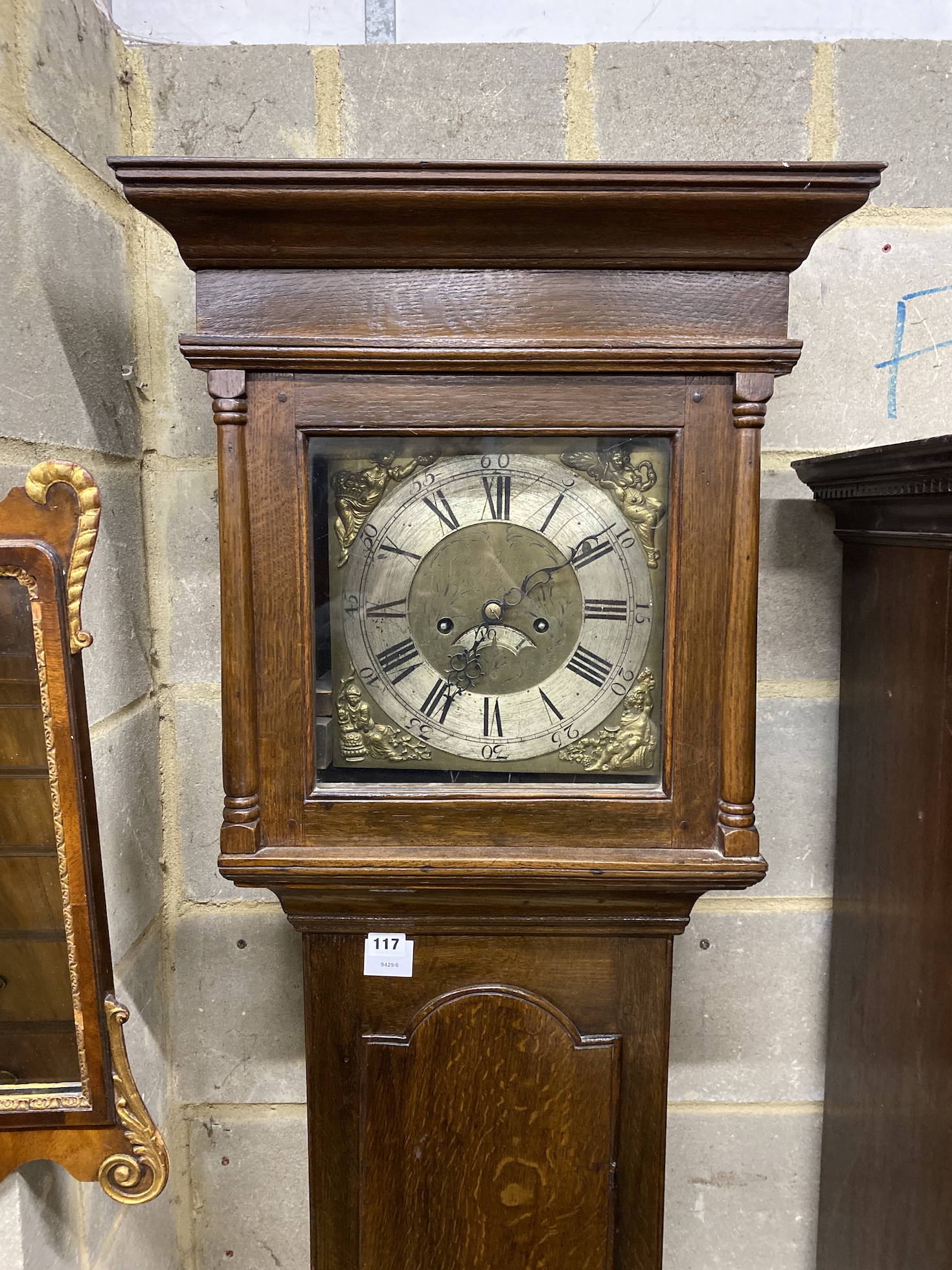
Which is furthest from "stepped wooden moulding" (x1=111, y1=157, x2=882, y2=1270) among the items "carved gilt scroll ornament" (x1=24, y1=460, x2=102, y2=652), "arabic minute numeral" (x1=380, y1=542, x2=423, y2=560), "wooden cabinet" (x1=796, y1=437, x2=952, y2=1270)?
"wooden cabinet" (x1=796, y1=437, x2=952, y2=1270)

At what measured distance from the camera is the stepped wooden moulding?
0.75 m

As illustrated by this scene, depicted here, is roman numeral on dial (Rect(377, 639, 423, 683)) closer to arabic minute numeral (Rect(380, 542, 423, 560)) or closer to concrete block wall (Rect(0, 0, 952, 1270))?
arabic minute numeral (Rect(380, 542, 423, 560))

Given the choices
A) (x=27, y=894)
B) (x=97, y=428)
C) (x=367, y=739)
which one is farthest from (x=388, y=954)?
(x=97, y=428)

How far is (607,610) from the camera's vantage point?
821mm

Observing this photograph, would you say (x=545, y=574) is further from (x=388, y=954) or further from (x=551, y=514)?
(x=388, y=954)

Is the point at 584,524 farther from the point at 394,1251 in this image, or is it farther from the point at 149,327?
the point at 394,1251

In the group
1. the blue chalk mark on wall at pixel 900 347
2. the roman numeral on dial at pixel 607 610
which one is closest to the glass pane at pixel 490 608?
the roman numeral on dial at pixel 607 610

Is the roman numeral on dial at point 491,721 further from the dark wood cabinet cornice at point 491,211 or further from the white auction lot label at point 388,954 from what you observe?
the dark wood cabinet cornice at point 491,211

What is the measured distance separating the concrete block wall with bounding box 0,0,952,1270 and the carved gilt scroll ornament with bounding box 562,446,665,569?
37cm

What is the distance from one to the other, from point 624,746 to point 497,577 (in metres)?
0.21

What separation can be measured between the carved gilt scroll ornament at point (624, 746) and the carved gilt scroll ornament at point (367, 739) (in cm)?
15

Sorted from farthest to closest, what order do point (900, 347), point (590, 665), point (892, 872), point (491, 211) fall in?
point (900, 347), point (892, 872), point (590, 665), point (491, 211)

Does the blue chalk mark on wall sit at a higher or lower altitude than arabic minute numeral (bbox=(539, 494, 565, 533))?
higher

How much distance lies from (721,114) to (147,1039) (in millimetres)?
1394
